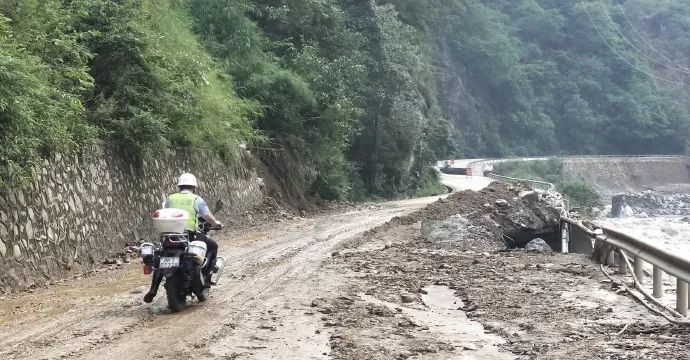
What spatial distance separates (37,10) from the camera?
558 inches

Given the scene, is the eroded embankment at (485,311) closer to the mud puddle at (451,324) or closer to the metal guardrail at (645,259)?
the mud puddle at (451,324)

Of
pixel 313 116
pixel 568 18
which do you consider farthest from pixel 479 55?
pixel 313 116

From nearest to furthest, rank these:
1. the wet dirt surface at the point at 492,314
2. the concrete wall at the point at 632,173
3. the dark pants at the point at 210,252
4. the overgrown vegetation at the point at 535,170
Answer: the wet dirt surface at the point at 492,314 < the dark pants at the point at 210,252 < the overgrown vegetation at the point at 535,170 < the concrete wall at the point at 632,173

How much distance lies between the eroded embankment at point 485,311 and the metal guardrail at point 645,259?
0.38 metres

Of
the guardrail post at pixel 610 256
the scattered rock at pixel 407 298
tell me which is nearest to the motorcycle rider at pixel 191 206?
the scattered rock at pixel 407 298

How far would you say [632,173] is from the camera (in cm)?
9375

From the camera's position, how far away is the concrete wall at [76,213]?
11.3 meters

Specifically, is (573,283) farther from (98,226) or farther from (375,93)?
(375,93)

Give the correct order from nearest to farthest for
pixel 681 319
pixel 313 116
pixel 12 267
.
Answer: pixel 681 319 → pixel 12 267 → pixel 313 116

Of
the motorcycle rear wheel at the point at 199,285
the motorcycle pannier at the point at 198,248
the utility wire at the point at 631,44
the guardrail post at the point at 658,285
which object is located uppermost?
the utility wire at the point at 631,44

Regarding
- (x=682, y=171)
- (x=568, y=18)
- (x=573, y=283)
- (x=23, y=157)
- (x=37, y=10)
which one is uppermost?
(x=568, y=18)

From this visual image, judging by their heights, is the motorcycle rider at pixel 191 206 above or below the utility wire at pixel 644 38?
below

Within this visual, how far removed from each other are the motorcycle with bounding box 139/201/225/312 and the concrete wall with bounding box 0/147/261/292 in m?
2.73

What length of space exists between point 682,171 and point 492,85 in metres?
25.2
